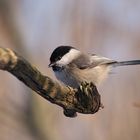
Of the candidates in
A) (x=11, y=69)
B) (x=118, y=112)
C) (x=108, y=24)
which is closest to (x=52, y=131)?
(x=118, y=112)

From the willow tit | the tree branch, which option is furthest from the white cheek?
the tree branch

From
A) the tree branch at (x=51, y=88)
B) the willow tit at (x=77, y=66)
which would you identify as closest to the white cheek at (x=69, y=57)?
the willow tit at (x=77, y=66)

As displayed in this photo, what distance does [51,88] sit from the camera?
138cm

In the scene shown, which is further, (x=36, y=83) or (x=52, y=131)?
(x=52, y=131)

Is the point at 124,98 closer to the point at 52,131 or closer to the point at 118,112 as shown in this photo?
the point at 118,112

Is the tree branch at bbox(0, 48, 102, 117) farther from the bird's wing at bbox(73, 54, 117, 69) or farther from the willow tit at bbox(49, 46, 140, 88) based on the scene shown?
→ the bird's wing at bbox(73, 54, 117, 69)

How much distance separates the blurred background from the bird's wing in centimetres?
13

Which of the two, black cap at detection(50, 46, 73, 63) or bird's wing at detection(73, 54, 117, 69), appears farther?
bird's wing at detection(73, 54, 117, 69)

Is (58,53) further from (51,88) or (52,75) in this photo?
(51,88)

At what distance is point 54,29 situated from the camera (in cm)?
309

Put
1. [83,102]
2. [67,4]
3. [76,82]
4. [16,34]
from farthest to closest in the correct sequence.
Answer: [67,4] → [76,82] → [16,34] → [83,102]

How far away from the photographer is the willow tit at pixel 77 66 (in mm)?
2635

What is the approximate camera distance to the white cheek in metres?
2.69

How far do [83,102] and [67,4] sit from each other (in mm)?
1824
